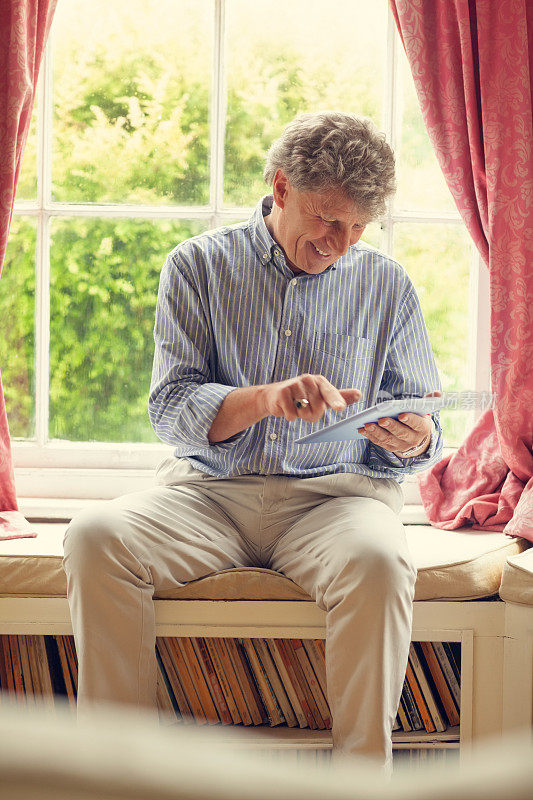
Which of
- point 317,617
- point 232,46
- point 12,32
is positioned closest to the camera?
point 317,617

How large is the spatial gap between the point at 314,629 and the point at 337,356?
1.99 ft

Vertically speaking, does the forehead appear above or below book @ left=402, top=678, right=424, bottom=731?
above

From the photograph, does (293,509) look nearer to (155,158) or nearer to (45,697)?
(45,697)

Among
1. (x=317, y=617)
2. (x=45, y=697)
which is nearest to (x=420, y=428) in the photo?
(x=317, y=617)

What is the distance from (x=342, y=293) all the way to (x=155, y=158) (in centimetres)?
88

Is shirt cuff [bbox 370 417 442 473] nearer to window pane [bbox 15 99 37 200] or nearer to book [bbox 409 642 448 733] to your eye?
book [bbox 409 642 448 733]

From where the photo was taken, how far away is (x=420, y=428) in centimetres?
169

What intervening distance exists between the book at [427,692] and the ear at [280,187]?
1040 mm

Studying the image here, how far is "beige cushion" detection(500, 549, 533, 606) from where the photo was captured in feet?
5.44

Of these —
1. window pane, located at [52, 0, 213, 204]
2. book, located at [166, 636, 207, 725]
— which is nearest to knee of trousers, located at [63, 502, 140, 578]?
book, located at [166, 636, 207, 725]

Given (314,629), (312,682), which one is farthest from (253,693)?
(314,629)

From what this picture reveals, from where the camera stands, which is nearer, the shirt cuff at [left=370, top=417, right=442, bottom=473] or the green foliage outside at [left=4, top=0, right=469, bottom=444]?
the shirt cuff at [left=370, top=417, right=442, bottom=473]

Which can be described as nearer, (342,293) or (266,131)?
(342,293)

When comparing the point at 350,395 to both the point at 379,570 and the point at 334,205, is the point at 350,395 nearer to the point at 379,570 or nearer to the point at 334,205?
the point at 379,570
